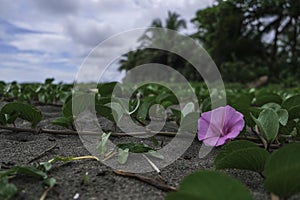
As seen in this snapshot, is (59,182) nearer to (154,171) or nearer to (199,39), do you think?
(154,171)

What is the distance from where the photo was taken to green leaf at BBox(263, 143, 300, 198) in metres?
0.57

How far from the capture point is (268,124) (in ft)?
2.88


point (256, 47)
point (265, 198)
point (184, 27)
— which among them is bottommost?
point (265, 198)

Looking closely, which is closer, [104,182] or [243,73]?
[104,182]

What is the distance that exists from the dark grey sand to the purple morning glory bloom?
64 mm

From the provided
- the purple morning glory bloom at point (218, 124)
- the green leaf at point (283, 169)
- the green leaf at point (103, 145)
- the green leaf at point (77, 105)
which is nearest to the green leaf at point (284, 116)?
the purple morning glory bloom at point (218, 124)

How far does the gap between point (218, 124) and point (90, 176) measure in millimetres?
388

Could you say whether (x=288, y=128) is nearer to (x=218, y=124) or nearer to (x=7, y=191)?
(x=218, y=124)

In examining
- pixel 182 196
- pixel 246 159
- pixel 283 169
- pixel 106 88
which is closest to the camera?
pixel 182 196

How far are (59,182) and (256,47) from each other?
12.8 meters

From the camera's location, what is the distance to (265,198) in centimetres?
67

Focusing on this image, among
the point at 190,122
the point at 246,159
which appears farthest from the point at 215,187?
the point at 190,122

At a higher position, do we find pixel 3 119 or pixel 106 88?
pixel 106 88

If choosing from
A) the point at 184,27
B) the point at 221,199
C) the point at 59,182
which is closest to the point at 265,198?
the point at 221,199
